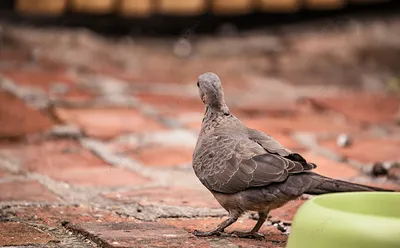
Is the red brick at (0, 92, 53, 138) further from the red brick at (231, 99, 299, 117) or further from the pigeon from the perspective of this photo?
the pigeon

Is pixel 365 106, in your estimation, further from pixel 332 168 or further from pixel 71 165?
pixel 71 165

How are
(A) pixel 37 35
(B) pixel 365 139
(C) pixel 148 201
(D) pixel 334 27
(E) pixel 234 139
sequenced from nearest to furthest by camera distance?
1. (E) pixel 234 139
2. (C) pixel 148 201
3. (B) pixel 365 139
4. (A) pixel 37 35
5. (D) pixel 334 27

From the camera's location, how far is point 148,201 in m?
2.58

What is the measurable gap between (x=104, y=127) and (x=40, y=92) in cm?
57

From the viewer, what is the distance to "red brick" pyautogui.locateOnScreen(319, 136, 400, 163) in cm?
338

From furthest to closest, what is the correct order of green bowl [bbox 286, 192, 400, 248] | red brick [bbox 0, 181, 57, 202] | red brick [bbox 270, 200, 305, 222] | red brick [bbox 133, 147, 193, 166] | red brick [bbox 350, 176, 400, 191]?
red brick [bbox 133, 147, 193, 166] < red brick [bbox 350, 176, 400, 191] < red brick [bbox 0, 181, 57, 202] < red brick [bbox 270, 200, 305, 222] < green bowl [bbox 286, 192, 400, 248]

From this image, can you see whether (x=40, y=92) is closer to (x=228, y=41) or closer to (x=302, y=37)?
(x=228, y=41)

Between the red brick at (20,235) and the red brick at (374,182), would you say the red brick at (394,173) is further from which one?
the red brick at (20,235)


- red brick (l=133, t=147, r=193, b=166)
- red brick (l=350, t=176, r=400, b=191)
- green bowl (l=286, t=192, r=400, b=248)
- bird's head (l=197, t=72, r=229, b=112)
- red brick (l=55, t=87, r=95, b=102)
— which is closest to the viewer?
green bowl (l=286, t=192, r=400, b=248)

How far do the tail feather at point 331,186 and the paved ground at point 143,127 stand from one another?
0.73 ft

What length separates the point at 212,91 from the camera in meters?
2.20

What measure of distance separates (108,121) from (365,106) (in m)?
1.73

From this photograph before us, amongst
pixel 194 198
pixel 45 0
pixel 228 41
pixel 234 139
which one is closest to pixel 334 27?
pixel 228 41

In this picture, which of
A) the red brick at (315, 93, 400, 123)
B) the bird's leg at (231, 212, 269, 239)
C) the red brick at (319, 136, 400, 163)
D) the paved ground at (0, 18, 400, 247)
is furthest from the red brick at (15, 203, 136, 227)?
the red brick at (315, 93, 400, 123)
